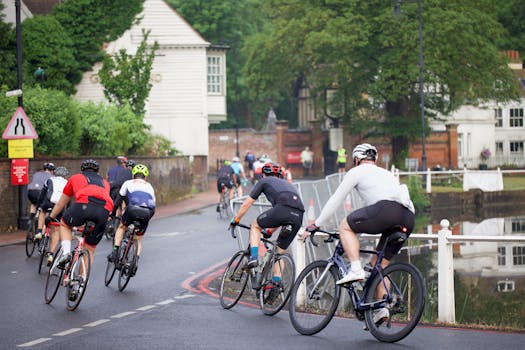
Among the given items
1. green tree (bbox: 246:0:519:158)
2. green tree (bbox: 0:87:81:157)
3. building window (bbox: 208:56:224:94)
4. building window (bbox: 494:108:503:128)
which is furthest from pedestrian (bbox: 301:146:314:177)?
green tree (bbox: 0:87:81:157)

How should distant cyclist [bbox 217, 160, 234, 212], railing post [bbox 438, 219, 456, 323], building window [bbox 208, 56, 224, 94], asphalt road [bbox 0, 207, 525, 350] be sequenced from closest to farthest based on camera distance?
1. asphalt road [bbox 0, 207, 525, 350]
2. railing post [bbox 438, 219, 456, 323]
3. distant cyclist [bbox 217, 160, 234, 212]
4. building window [bbox 208, 56, 224, 94]

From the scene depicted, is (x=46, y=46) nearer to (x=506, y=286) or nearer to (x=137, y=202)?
(x=506, y=286)


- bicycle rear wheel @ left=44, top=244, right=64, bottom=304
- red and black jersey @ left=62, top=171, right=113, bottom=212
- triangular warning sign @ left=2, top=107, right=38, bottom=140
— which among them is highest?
triangular warning sign @ left=2, top=107, right=38, bottom=140

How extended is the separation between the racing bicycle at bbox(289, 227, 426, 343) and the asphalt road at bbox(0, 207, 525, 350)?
6.8 inches

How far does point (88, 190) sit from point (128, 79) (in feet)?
104

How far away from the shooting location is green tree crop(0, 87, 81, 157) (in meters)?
29.5

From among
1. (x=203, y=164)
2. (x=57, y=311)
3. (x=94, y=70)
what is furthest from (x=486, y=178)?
(x=57, y=311)

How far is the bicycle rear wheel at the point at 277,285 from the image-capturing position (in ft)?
39.8

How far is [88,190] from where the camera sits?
43.1 feet

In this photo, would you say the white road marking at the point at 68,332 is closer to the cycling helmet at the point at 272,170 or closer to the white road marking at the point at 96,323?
the white road marking at the point at 96,323

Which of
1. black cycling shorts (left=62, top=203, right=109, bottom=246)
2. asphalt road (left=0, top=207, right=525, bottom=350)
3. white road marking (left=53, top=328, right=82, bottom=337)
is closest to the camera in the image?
asphalt road (left=0, top=207, right=525, bottom=350)

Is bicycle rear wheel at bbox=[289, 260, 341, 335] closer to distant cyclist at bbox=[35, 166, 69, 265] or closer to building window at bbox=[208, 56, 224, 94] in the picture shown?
distant cyclist at bbox=[35, 166, 69, 265]

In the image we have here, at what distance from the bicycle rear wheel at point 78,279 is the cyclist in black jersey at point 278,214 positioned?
2.01 meters

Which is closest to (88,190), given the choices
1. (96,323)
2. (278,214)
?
(96,323)
